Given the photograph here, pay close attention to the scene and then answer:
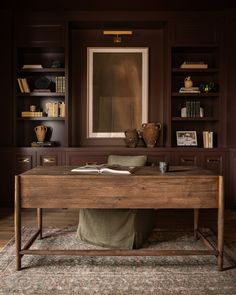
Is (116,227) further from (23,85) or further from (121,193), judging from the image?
(23,85)

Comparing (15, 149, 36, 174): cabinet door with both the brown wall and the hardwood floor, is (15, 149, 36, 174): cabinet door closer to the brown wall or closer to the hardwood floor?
the hardwood floor

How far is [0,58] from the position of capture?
5.00m

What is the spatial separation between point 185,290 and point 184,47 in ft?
11.6

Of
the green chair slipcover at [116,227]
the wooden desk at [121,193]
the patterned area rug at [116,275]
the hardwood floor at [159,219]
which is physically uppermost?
the wooden desk at [121,193]

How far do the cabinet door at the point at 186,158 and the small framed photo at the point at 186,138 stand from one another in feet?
1.36

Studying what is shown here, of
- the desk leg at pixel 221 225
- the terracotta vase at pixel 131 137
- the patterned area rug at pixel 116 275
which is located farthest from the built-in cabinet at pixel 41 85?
the desk leg at pixel 221 225

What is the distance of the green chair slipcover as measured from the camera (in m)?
3.12

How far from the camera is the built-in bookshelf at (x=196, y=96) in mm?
5090

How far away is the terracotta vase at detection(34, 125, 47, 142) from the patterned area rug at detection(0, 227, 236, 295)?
2.17 m

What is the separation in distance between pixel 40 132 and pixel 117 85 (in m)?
1.28

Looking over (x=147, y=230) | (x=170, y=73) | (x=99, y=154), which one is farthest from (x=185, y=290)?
(x=170, y=73)

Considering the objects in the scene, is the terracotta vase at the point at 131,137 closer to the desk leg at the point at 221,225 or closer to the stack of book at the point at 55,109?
the stack of book at the point at 55,109

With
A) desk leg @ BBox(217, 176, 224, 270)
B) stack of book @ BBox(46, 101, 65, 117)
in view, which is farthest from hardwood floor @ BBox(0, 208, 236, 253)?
stack of book @ BBox(46, 101, 65, 117)

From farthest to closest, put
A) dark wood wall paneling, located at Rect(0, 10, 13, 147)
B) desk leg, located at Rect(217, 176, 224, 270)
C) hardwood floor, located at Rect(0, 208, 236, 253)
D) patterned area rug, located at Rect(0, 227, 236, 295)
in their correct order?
dark wood wall paneling, located at Rect(0, 10, 13, 147)
hardwood floor, located at Rect(0, 208, 236, 253)
desk leg, located at Rect(217, 176, 224, 270)
patterned area rug, located at Rect(0, 227, 236, 295)
